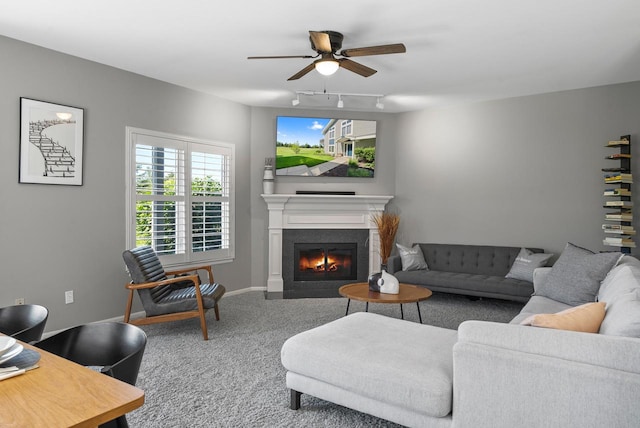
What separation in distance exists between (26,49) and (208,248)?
2.85 metres

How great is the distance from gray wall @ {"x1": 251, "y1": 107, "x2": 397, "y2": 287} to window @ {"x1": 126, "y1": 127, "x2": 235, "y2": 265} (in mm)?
433

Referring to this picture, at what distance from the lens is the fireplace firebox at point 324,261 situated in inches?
255

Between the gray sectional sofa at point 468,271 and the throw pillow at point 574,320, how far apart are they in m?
2.92

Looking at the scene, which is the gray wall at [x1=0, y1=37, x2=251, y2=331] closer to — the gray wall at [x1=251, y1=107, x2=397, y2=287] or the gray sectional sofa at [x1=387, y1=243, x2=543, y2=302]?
the gray wall at [x1=251, y1=107, x2=397, y2=287]

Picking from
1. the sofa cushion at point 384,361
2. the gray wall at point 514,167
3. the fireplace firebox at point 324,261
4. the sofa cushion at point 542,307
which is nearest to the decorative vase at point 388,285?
the sofa cushion at point 542,307

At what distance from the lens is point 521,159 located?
5.93 meters

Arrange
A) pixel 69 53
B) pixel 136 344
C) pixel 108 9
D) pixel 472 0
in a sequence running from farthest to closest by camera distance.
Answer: pixel 69 53 → pixel 108 9 → pixel 472 0 → pixel 136 344

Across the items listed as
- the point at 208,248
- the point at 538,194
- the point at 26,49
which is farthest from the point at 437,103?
the point at 26,49

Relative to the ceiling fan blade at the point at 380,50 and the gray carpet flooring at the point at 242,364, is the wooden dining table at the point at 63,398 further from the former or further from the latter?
the ceiling fan blade at the point at 380,50

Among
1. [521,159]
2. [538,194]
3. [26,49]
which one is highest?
[26,49]

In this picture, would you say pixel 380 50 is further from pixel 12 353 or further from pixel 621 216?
pixel 621 216

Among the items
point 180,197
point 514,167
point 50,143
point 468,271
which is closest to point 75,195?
point 50,143

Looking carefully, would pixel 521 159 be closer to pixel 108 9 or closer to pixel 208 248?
pixel 208 248

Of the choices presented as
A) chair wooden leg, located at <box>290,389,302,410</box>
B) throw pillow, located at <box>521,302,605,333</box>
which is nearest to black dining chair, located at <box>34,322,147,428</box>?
chair wooden leg, located at <box>290,389,302,410</box>
